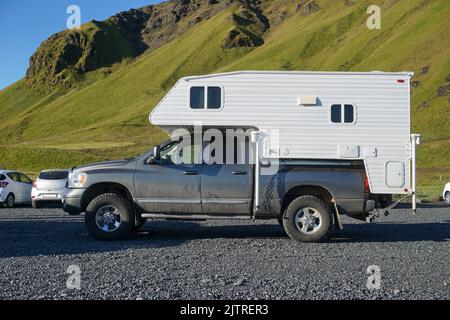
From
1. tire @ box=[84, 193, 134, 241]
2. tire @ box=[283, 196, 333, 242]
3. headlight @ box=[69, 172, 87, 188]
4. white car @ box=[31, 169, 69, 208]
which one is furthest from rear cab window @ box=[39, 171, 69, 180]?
tire @ box=[283, 196, 333, 242]

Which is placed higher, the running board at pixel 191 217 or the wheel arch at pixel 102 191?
the wheel arch at pixel 102 191

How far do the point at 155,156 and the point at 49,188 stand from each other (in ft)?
30.6

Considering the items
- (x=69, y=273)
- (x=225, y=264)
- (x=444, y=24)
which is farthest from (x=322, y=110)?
(x=444, y=24)

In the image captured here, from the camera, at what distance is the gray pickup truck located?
10969 millimetres

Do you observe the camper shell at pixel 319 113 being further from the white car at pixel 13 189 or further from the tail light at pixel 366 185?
the white car at pixel 13 189

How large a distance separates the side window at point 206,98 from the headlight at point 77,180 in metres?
2.55

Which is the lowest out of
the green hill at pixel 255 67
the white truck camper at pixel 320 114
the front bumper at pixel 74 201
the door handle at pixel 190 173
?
the front bumper at pixel 74 201

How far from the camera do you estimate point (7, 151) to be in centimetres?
6353

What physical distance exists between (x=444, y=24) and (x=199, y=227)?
329 ft

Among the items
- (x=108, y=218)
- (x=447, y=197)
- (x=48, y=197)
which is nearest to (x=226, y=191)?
(x=108, y=218)

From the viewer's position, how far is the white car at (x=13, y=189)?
20339mm

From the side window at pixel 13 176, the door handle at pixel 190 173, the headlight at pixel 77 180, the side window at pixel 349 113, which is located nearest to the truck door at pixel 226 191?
the door handle at pixel 190 173

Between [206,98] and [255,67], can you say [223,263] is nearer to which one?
[206,98]

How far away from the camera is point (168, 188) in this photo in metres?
11.1
